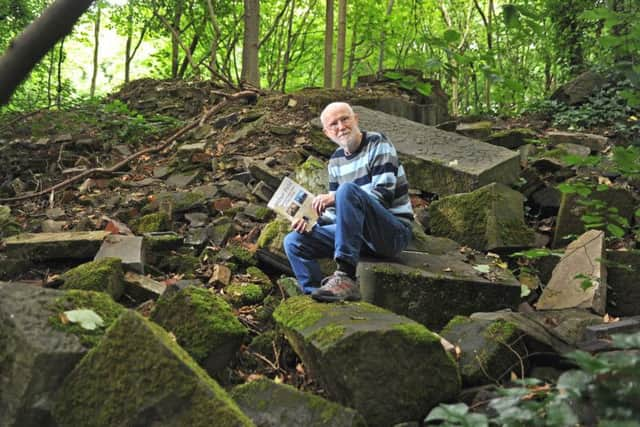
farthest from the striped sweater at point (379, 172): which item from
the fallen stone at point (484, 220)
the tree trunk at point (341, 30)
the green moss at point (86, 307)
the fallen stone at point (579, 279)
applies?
the tree trunk at point (341, 30)

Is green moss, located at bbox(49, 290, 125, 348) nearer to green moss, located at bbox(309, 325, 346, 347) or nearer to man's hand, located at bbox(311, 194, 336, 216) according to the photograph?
green moss, located at bbox(309, 325, 346, 347)

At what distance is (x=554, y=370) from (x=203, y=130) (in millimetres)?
6564

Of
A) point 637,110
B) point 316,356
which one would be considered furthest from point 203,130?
point 637,110

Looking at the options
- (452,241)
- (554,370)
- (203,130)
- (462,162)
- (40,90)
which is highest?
(40,90)

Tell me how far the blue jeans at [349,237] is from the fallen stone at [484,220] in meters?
1.20

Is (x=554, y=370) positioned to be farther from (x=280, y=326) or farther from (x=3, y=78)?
(x=3, y=78)

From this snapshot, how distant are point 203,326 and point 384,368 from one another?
3.48 ft

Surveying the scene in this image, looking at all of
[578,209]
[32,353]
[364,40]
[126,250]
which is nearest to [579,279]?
[578,209]

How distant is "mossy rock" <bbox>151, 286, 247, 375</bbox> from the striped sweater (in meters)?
1.31

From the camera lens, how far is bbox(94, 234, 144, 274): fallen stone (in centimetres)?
428

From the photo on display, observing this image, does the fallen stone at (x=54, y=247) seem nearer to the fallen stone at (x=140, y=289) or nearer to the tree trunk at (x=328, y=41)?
the fallen stone at (x=140, y=289)

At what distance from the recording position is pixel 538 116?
10.1 m

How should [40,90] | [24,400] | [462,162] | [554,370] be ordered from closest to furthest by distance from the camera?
[24,400] → [554,370] → [462,162] → [40,90]

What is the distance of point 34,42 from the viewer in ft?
4.08
